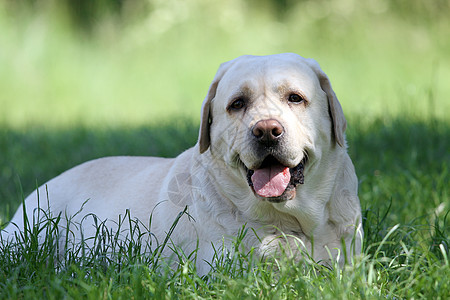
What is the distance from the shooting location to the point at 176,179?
10.3 feet

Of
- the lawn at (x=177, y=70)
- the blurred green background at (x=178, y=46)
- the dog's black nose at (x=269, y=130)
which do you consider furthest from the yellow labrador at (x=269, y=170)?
the blurred green background at (x=178, y=46)

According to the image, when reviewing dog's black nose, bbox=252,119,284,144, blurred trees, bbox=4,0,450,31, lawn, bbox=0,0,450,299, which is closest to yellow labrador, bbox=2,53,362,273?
dog's black nose, bbox=252,119,284,144

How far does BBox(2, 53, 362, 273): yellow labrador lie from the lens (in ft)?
8.70

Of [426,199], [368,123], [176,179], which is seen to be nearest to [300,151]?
[176,179]

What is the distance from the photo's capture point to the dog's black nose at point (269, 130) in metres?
2.54

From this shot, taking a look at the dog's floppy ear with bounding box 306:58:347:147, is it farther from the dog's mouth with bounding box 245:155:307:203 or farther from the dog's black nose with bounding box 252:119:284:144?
the dog's black nose with bounding box 252:119:284:144

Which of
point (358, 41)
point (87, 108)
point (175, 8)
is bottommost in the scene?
point (87, 108)

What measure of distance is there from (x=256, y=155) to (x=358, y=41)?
779 cm

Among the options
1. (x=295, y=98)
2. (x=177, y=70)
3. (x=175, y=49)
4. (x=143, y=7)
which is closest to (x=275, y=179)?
(x=295, y=98)

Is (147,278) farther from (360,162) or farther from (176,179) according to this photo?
(360,162)

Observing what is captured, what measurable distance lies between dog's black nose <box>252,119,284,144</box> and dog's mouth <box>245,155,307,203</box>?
12 centimetres

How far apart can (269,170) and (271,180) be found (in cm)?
5

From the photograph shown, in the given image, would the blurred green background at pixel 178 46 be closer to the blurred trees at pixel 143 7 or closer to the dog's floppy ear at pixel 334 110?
the blurred trees at pixel 143 7

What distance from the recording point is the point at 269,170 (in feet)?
8.85
